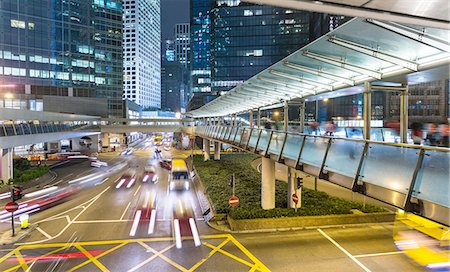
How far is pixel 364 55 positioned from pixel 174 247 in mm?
11495

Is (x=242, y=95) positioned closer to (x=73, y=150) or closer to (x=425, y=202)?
(x=425, y=202)

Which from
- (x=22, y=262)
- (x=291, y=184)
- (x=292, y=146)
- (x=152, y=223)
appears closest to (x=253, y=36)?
(x=291, y=184)

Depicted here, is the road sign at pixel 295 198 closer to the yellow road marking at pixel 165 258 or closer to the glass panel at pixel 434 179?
the yellow road marking at pixel 165 258

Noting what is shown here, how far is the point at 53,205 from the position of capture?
20766 mm

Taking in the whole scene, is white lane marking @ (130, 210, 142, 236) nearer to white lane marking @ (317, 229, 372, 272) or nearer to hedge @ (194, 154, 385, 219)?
hedge @ (194, 154, 385, 219)

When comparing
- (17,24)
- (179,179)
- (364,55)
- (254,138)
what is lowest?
(179,179)

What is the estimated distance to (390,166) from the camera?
6.47 metres

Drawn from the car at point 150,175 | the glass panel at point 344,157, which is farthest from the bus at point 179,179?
the glass panel at point 344,157

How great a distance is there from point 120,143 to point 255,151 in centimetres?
6820

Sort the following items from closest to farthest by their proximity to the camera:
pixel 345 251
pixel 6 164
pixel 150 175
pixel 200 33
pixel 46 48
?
pixel 345 251 < pixel 6 164 < pixel 150 175 < pixel 46 48 < pixel 200 33

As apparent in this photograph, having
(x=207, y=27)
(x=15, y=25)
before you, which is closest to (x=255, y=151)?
(x=15, y=25)

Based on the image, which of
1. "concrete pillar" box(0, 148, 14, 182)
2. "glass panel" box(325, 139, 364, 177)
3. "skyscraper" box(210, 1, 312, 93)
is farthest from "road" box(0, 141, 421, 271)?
"skyscraper" box(210, 1, 312, 93)

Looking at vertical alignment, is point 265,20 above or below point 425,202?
above

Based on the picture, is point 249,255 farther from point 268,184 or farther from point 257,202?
point 257,202
